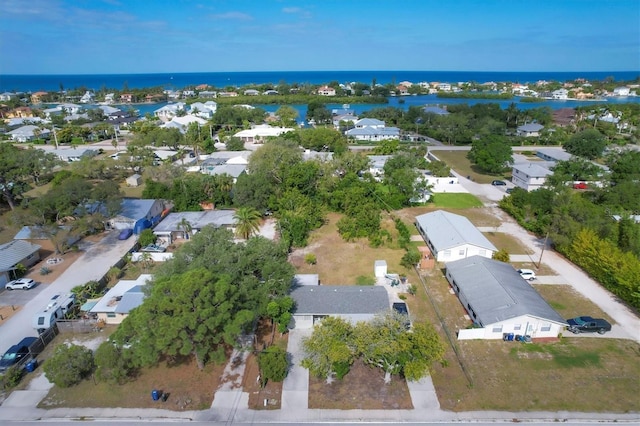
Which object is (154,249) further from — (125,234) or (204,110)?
(204,110)

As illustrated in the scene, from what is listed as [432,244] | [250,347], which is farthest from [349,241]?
[250,347]

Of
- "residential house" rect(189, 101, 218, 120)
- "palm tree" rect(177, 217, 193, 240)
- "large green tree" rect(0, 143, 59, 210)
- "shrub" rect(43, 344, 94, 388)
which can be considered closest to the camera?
"shrub" rect(43, 344, 94, 388)

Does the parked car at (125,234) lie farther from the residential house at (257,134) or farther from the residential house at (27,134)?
the residential house at (27,134)

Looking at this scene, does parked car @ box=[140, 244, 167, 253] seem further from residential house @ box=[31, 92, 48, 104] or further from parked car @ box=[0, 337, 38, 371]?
residential house @ box=[31, 92, 48, 104]

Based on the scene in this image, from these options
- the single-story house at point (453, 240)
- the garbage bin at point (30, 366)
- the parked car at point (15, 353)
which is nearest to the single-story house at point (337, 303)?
the single-story house at point (453, 240)

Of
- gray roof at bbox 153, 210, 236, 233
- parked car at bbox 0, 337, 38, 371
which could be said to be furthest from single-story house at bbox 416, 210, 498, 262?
parked car at bbox 0, 337, 38, 371

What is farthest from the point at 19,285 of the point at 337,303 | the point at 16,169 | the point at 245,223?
the point at 337,303

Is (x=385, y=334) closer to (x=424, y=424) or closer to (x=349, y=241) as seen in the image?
(x=424, y=424)
